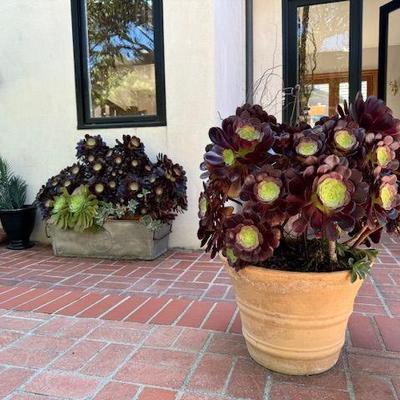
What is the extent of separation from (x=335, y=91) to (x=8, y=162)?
358 centimetres

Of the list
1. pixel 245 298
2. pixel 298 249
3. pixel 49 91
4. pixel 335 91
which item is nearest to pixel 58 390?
pixel 245 298

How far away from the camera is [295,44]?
4.20 meters

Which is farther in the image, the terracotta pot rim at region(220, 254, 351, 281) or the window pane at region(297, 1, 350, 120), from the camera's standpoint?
the window pane at region(297, 1, 350, 120)

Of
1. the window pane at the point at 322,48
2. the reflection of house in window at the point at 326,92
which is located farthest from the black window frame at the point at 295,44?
the reflection of house in window at the point at 326,92

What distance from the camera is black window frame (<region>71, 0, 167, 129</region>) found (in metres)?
3.36

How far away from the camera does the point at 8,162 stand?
3922mm

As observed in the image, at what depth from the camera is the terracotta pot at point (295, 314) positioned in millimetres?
1396

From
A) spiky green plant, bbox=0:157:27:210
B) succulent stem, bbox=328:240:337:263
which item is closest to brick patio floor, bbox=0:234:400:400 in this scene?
succulent stem, bbox=328:240:337:263

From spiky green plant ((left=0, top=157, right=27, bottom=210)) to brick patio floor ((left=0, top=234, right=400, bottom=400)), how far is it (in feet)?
3.37

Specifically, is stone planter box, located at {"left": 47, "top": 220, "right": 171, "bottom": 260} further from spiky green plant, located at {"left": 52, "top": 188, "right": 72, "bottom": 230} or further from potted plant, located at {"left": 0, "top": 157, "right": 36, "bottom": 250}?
potted plant, located at {"left": 0, "top": 157, "right": 36, "bottom": 250}

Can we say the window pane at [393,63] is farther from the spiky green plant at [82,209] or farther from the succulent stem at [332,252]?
the succulent stem at [332,252]

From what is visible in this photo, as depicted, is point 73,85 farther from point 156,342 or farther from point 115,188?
point 156,342

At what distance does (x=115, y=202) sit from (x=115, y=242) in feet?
1.05

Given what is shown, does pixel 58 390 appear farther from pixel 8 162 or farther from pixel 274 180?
pixel 8 162
